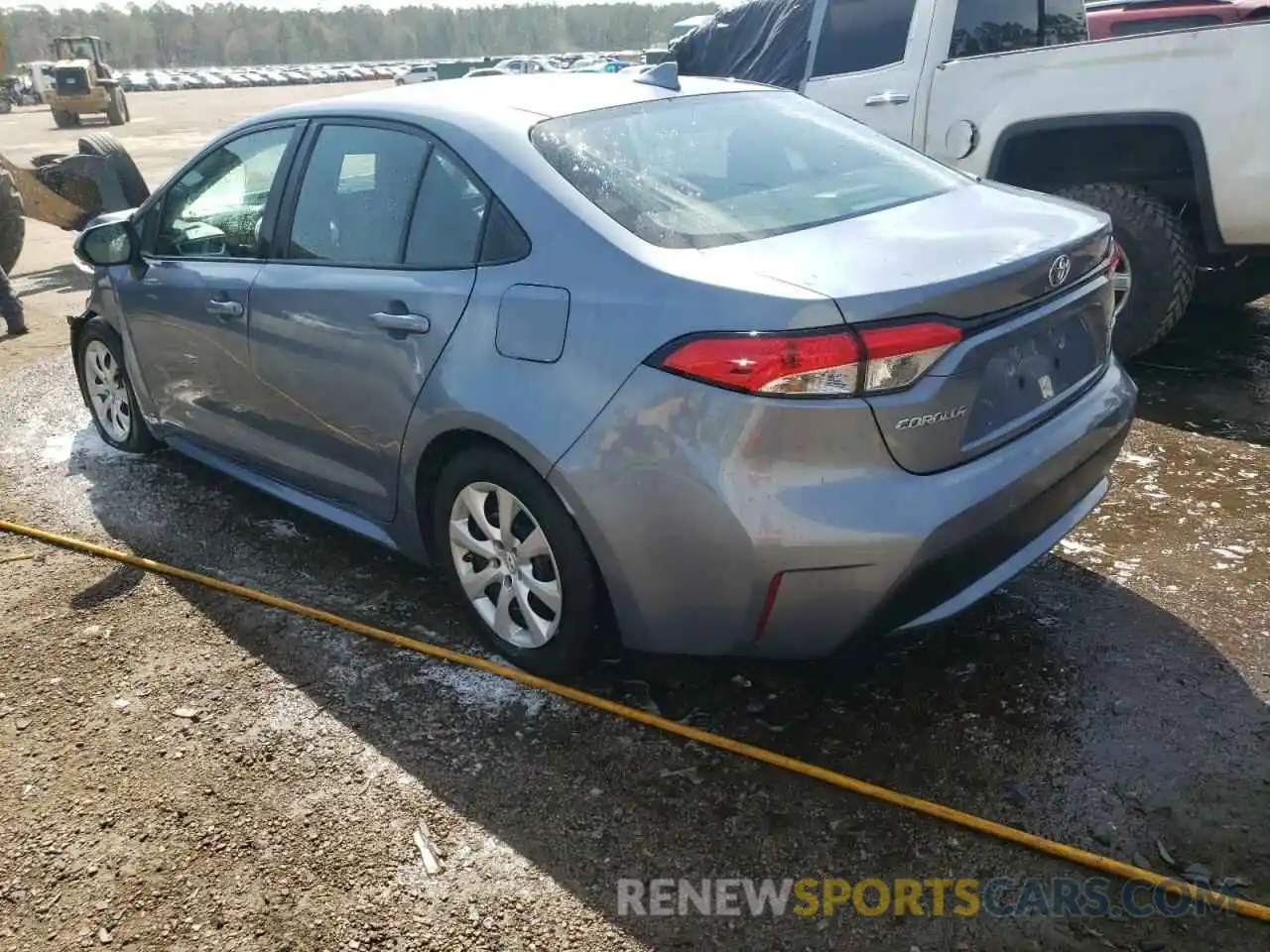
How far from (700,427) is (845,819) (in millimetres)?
978

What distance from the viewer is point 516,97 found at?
124 inches

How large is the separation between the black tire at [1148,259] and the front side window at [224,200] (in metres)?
3.77

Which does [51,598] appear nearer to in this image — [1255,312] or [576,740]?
[576,740]

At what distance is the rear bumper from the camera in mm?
2316

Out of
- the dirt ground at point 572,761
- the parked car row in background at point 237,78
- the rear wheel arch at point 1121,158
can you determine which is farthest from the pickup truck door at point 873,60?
the parked car row in background at point 237,78

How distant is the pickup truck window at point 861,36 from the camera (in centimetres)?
612

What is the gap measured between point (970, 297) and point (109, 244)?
349 cm

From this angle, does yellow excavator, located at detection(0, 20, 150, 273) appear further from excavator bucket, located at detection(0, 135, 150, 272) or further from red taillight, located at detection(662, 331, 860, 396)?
red taillight, located at detection(662, 331, 860, 396)

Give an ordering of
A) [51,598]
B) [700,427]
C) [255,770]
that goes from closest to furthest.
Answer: [700,427] → [255,770] → [51,598]

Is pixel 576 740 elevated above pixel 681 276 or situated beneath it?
situated beneath

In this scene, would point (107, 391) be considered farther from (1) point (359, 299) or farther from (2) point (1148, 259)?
(2) point (1148, 259)

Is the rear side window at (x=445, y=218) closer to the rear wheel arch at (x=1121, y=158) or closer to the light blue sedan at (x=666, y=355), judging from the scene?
the light blue sedan at (x=666, y=355)

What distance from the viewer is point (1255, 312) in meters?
6.41

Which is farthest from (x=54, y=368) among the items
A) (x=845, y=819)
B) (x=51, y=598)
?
(x=845, y=819)
